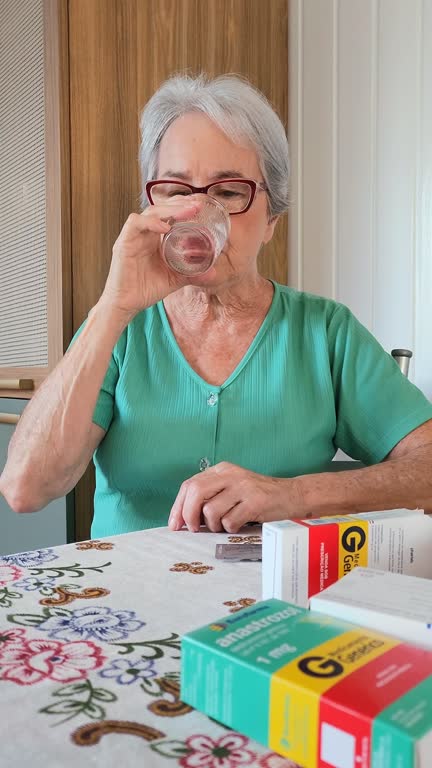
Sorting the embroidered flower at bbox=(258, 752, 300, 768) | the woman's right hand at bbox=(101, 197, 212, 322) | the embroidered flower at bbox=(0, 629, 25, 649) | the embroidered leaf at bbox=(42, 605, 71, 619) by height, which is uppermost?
the woman's right hand at bbox=(101, 197, 212, 322)

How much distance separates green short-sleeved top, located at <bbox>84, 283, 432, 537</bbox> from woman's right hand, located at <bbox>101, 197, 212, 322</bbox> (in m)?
0.14

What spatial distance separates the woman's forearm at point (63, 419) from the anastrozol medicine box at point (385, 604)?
640mm

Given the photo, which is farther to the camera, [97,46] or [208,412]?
[97,46]

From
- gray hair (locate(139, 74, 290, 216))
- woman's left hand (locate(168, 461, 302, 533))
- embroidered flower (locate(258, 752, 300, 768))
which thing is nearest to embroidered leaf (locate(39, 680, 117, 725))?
embroidered flower (locate(258, 752, 300, 768))

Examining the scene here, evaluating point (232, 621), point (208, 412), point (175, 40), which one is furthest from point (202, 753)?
point (175, 40)

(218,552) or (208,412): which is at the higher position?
(208,412)

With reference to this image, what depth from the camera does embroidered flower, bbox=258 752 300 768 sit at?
37 centimetres

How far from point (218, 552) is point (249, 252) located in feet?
2.06

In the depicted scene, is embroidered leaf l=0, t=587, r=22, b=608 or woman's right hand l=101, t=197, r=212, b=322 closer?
embroidered leaf l=0, t=587, r=22, b=608

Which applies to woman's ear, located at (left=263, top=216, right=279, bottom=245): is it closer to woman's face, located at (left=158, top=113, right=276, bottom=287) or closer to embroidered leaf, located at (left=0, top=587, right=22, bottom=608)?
woman's face, located at (left=158, top=113, right=276, bottom=287)

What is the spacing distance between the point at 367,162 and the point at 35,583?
1.62 metres

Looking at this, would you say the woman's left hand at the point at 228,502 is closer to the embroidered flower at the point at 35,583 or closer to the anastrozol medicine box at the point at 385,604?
the embroidered flower at the point at 35,583

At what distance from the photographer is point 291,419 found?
1.21 m

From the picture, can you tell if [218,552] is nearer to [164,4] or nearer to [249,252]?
[249,252]
